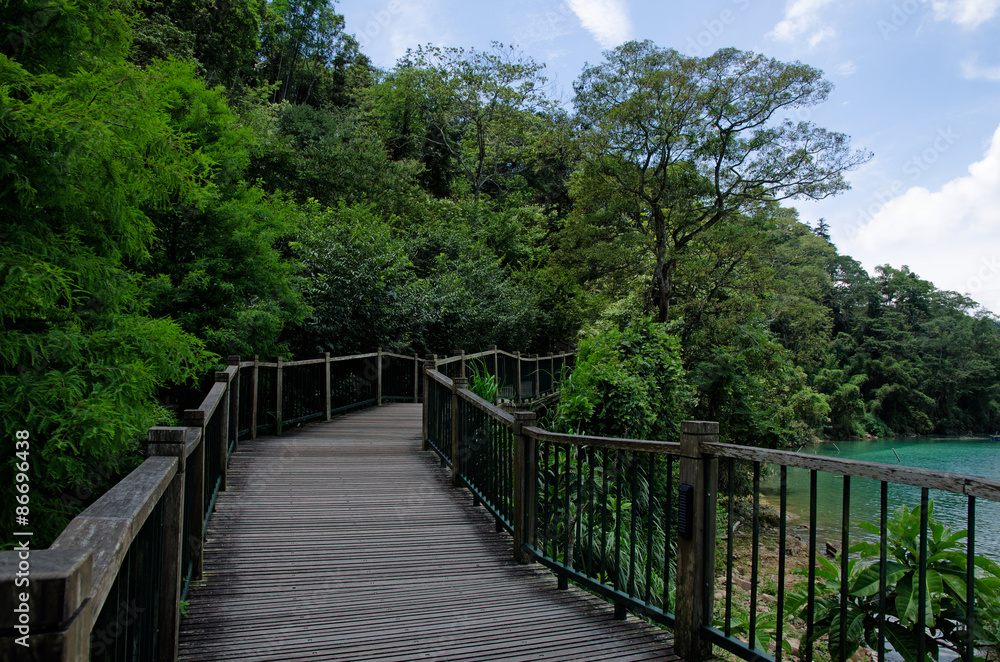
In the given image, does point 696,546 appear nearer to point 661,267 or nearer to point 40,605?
point 40,605

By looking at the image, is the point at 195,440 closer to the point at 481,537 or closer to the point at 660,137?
the point at 481,537

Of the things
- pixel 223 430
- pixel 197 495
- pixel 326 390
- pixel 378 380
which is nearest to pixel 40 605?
pixel 197 495

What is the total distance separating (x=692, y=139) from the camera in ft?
53.8

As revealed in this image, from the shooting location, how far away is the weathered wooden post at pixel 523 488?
4.15 meters

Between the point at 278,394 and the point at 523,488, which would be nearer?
the point at 523,488

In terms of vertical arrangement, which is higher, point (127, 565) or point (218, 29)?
point (218, 29)

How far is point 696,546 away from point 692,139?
1564 centimetres

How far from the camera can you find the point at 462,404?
5977mm

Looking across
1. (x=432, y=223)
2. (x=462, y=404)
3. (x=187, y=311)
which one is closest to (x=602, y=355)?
(x=462, y=404)

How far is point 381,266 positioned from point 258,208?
12.7ft

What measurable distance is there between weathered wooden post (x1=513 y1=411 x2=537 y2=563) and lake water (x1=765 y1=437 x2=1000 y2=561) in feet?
6.85

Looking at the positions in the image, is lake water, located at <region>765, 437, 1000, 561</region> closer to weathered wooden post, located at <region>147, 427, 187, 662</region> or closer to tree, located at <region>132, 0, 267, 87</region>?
weathered wooden post, located at <region>147, 427, 187, 662</region>

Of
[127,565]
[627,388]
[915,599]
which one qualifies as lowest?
[915,599]

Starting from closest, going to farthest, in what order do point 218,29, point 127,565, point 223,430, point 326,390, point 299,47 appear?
point 127,565, point 223,430, point 326,390, point 218,29, point 299,47
